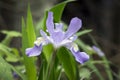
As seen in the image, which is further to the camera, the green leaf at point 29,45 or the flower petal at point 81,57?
the green leaf at point 29,45

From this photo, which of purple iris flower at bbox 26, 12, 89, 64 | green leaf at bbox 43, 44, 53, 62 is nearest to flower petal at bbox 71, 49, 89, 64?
purple iris flower at bbox 26, 12, 89, 64

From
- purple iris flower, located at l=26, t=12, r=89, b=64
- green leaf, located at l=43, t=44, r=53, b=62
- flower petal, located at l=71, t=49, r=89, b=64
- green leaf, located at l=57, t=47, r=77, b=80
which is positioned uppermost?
purple iris flower, located at l=26, t=12, r=89, b=64

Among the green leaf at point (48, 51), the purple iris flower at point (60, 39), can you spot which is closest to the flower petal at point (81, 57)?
the purple iris flower at point (60, 39)

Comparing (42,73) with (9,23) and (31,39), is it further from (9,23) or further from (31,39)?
(9,23)

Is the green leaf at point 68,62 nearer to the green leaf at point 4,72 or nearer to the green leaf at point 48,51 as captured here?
the green leaf at point 48,51

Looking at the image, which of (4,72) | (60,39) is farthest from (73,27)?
(4,72)

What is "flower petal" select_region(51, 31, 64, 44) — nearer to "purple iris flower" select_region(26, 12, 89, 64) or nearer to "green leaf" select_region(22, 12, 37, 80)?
"purple iris flower" select_region(26, 12, 89, 64)

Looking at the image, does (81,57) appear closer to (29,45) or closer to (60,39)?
(60,39)

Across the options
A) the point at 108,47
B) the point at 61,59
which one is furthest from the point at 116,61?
the point at 61,59
